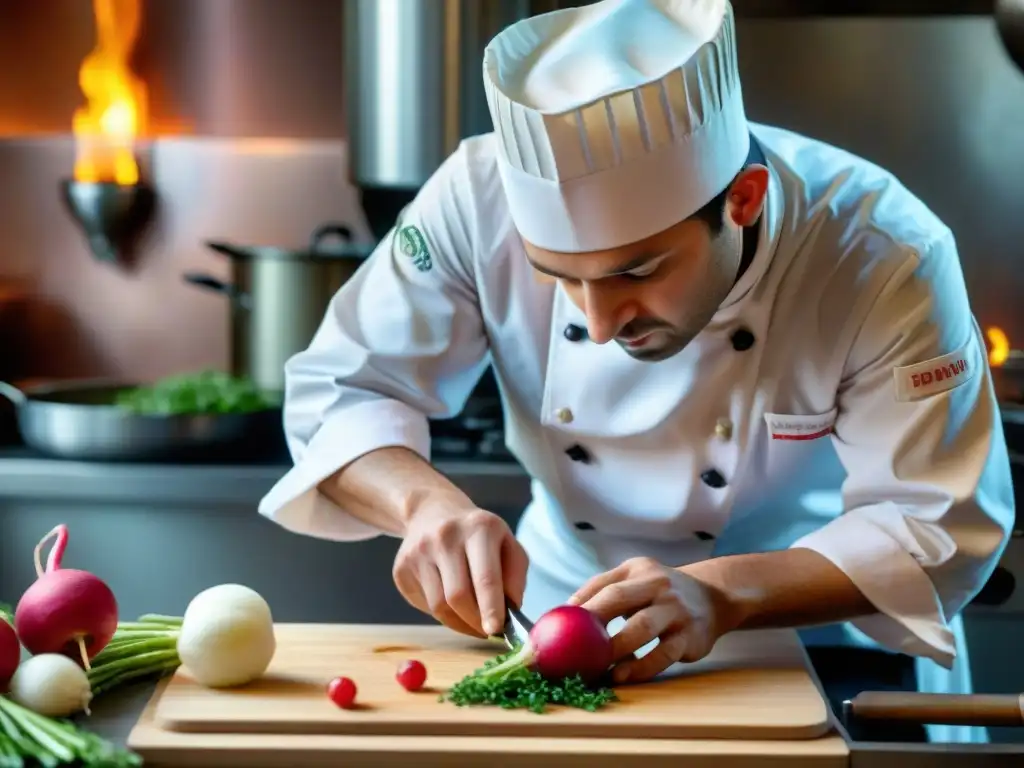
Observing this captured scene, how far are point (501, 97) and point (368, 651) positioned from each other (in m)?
0.59

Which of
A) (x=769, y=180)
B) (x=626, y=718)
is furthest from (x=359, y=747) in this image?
(x=769, y=180)

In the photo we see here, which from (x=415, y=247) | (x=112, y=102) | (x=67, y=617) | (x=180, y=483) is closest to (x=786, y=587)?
(x=415, y=247)

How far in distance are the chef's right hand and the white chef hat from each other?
1.03ft

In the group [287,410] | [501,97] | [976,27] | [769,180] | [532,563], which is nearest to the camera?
[501,97]

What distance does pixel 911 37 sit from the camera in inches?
108

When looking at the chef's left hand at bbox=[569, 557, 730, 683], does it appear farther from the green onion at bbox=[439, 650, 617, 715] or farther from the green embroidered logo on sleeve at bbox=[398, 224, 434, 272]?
the green embroidered logo on sleeve at bbox=[398, 224, 434, 272]

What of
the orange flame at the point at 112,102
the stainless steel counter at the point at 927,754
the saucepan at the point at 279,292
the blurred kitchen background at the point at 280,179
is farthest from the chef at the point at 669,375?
the orange flame at the point at 112,102

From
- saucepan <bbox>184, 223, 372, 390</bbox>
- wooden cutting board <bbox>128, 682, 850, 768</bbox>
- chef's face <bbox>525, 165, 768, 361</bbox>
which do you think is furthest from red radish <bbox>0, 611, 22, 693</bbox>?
saucepan <bbox>184, 223, 372, 390</bbox>

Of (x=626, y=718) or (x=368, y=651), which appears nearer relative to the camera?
(x=626, y=718)

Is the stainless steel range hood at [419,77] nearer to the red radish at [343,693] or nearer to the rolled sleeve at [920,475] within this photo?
the rolled sleeve at [920,475]

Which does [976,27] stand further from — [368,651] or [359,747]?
[359,747]

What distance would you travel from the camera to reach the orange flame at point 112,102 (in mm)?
2973

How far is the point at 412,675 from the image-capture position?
4.26 feet

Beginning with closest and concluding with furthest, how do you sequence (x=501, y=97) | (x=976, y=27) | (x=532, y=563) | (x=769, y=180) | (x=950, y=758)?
(x=950, y=758) < (x=501, y=97) < (x=769, y=180) < (x=532, y=563) < (x=976, y=27)
